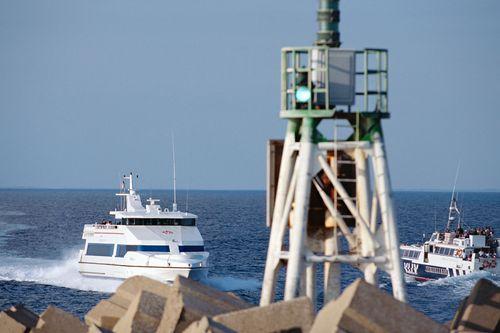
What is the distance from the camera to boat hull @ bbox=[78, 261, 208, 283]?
69438 millimetres

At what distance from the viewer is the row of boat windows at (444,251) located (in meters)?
83.4

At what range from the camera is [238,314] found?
59.0 ft

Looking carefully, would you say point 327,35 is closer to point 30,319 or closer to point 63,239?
point 30,319

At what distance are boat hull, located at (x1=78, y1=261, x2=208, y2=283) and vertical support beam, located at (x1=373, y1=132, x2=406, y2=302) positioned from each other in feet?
163

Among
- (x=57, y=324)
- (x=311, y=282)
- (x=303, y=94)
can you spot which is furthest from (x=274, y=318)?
(x=57, y=324)

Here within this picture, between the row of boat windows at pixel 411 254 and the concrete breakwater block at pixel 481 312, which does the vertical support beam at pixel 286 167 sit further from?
the row of boat windows at pixel 411 254

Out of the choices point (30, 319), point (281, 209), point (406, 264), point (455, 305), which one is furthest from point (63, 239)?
point (281, 209)

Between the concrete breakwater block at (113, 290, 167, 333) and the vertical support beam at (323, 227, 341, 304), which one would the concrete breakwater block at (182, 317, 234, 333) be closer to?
the concrete breakwater block at (113, 290, 167, 333)

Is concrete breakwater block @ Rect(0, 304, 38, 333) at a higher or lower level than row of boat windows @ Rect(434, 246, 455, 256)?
higher

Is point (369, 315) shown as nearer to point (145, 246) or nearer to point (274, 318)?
point (274, 318)

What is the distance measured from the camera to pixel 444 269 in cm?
8288

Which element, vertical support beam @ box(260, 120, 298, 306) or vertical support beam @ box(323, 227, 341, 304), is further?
vertical support beam @ box(323, 227, 341, 304)

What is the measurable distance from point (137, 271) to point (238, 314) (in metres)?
54.5

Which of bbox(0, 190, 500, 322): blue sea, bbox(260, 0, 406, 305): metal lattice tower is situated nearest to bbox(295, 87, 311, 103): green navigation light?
bbox(260, 0, 406, 305): metal lattice tower
